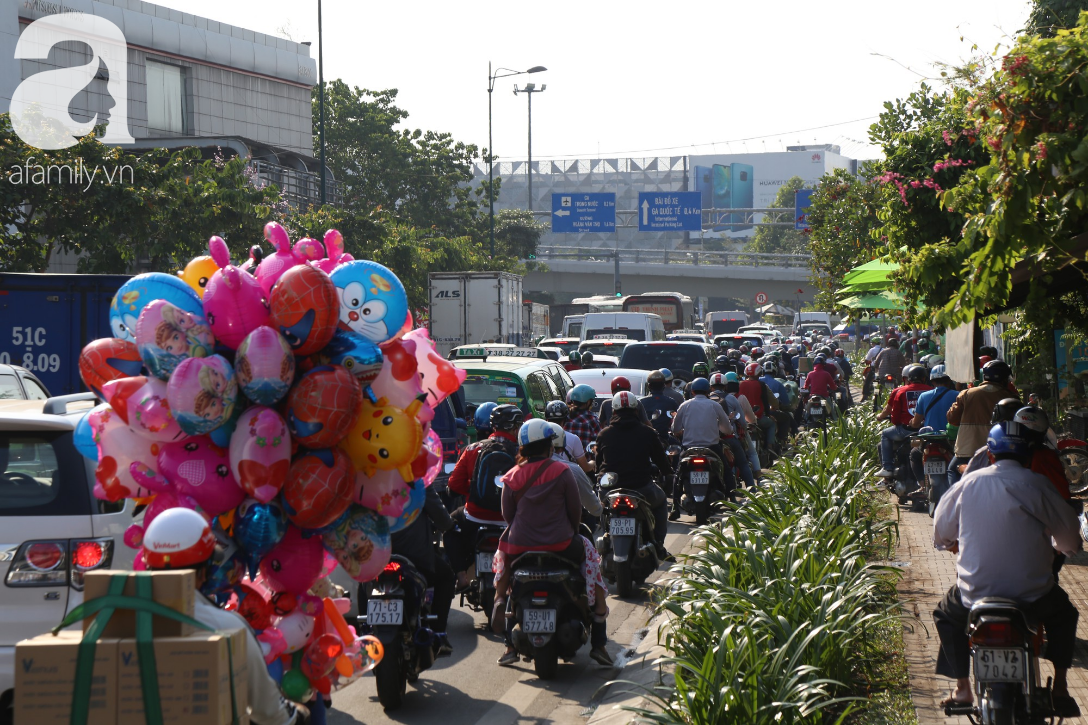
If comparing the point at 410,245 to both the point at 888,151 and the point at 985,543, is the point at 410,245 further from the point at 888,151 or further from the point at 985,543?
the point at 985,543

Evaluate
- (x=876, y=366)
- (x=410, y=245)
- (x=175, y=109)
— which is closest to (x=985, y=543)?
→ (x=876, y=366)

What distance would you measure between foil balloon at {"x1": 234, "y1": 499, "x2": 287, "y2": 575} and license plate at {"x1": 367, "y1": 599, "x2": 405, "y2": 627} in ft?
7.78

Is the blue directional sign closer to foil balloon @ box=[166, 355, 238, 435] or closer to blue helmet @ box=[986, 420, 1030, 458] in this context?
blue helmet @ box=[986, 420, 1030, 458]

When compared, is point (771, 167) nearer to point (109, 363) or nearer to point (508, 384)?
point (508, 384)

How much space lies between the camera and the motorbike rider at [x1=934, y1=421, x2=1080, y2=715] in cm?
524

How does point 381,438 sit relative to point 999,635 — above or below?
above

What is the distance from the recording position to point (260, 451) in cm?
403

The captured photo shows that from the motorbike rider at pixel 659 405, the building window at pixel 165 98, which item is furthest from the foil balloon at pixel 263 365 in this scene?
the building window at pixel 165 98

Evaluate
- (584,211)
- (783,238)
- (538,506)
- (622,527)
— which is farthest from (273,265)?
(783,238)

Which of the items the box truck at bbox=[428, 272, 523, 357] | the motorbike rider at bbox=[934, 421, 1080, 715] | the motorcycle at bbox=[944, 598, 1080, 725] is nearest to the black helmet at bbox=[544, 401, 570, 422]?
the motorbike rider at bbox=[934, 421, 1080, 715]

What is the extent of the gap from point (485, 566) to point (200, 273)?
430 cm

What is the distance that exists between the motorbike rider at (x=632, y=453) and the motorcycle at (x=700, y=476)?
289 cm

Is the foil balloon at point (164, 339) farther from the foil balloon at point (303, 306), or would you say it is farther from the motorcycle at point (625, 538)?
the motorcycle at point (625, 538)

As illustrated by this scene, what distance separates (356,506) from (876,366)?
23.1m
